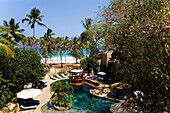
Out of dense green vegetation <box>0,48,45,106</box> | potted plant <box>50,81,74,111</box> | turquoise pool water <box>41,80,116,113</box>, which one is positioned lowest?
turquoise pool water <box>41,80,116,113</box>

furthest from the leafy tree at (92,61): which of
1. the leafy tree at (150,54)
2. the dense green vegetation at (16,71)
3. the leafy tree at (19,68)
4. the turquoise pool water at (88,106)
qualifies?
the leafy tree at (150,54)

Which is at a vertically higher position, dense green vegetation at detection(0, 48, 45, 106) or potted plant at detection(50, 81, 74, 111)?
dense green vegetation at detection(0, 48, 45, 106)

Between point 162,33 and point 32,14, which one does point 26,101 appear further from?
point 32,14

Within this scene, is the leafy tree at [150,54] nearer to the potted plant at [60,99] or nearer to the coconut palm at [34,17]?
the potted plant at [60,99]

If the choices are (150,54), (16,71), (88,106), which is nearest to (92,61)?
(88,106)

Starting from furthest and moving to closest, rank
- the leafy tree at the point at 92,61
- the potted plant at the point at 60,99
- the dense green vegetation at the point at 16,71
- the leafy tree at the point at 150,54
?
1. the leafy tree at the point at 92,61
2. the dense green vegetation at the point at 16,71
3. the potted plant at the point at 60,99
4. the leafy tree at the point at 150,54

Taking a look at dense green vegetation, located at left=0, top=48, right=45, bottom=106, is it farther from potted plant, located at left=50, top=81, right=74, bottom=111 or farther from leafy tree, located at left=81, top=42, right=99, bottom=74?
leafy tree, located at left=81, top=42, right=99, bottom=74

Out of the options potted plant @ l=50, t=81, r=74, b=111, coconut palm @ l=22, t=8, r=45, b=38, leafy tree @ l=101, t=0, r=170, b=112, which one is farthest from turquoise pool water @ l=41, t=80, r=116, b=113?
coconut palm @ l=22, t=8, r=45, b=38

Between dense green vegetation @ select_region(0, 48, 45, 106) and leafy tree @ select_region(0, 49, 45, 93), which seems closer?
dense green vegetation @ select_region(0, 48, 45, 106)

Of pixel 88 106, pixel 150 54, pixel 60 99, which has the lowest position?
pixel 88 106

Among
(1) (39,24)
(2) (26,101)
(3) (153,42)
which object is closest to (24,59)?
(2) (26,101)

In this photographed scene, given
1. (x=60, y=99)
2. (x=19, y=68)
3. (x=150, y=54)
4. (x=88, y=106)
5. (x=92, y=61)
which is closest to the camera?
(x=150, y=54)

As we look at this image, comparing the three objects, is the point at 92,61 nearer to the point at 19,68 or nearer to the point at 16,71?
the point at 19,68

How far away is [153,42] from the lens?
20.3 ft
